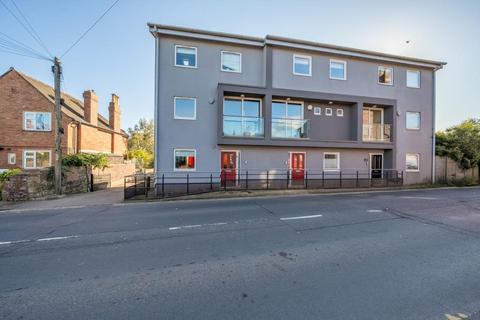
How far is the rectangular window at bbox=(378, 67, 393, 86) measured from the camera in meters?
17.9

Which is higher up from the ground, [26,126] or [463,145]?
[26,126]

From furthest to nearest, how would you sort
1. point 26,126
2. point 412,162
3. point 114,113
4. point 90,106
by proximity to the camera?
point 114,113 < point 90,106 < point 26,126 < point 412,162

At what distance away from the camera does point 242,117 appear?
14828mm

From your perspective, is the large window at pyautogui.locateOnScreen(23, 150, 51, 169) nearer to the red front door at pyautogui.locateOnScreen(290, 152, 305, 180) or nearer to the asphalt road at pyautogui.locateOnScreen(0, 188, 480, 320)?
the asphalt road at pyautogui.locateOnScreen(0, 188, 480, 320)

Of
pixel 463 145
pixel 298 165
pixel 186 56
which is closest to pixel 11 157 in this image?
pixel 186 56

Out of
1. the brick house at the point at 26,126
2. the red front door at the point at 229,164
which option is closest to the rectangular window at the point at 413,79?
the red front door at the point at 229,164

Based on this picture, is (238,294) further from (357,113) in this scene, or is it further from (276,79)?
(357,113)

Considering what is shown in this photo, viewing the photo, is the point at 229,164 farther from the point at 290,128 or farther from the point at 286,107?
the point at 286,107

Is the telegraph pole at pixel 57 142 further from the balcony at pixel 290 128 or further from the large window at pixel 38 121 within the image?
the balcony at pixel 290 128

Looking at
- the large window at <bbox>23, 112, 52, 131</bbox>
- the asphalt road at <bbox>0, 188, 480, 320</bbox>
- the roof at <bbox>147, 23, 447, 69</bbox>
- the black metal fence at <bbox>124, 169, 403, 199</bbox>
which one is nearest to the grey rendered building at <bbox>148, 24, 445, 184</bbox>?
the roof at <bbox>147, 23, 447, 69</bbox>

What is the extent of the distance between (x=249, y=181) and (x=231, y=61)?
7.91m

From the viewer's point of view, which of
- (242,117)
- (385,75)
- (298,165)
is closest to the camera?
(242,117)

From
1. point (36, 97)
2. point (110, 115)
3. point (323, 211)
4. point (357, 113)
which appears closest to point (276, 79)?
point (357, 113)

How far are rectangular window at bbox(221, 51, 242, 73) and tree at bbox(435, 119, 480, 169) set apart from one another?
17609 mm
